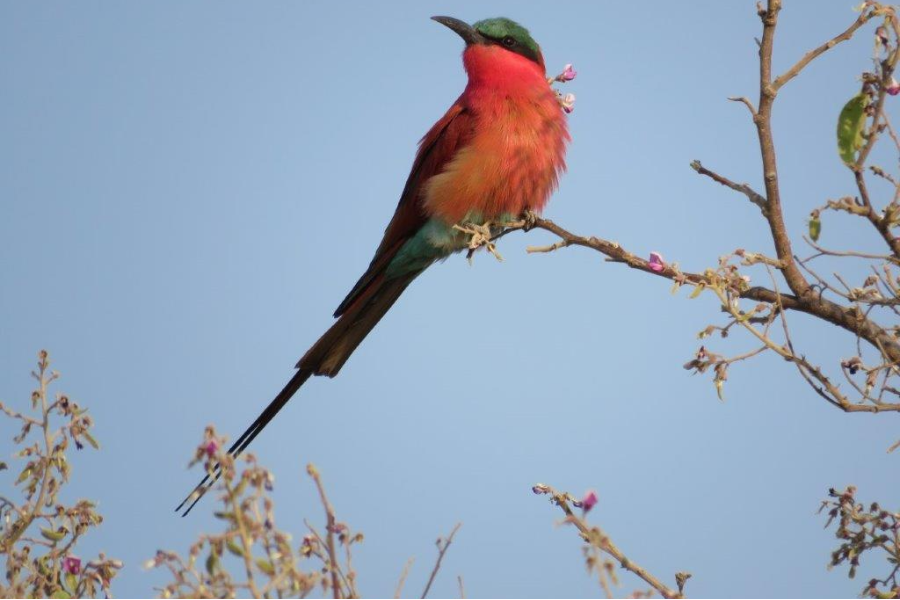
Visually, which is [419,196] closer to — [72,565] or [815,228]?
[815,228]

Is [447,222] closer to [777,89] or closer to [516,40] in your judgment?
[516,40]

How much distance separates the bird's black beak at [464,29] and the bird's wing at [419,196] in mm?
330

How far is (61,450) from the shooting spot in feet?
6.73

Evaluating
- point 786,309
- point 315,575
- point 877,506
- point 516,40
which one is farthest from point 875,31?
point 516,40

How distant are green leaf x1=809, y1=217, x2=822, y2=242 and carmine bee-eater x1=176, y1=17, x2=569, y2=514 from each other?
1.59 metres

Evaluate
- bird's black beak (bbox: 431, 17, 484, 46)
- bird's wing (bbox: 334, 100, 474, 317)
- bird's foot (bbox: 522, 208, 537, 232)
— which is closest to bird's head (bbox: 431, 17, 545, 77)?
bird's black beak (bbox: 431, 17, 484, 46)

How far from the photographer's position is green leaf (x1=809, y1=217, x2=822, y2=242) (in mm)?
2184

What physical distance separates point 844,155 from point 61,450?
1.69 m

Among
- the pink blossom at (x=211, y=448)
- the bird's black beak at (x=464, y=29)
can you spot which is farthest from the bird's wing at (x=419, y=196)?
the pink blossom at (x=211, y=448)

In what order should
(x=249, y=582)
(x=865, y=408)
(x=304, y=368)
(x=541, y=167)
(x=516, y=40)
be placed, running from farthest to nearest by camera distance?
(x=516, y=40), (x=541, y=167), (x=304, y=368), (x=865, y=408), (x=249, y=582)

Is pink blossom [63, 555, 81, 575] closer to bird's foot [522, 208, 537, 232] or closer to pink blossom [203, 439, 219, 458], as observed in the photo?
pink blossom [203, 439, 219, 458]

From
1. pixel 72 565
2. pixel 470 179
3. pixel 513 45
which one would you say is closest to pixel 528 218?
pixel 470 179

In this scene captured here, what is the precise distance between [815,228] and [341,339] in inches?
72.7

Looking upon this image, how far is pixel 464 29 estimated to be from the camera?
411cm
